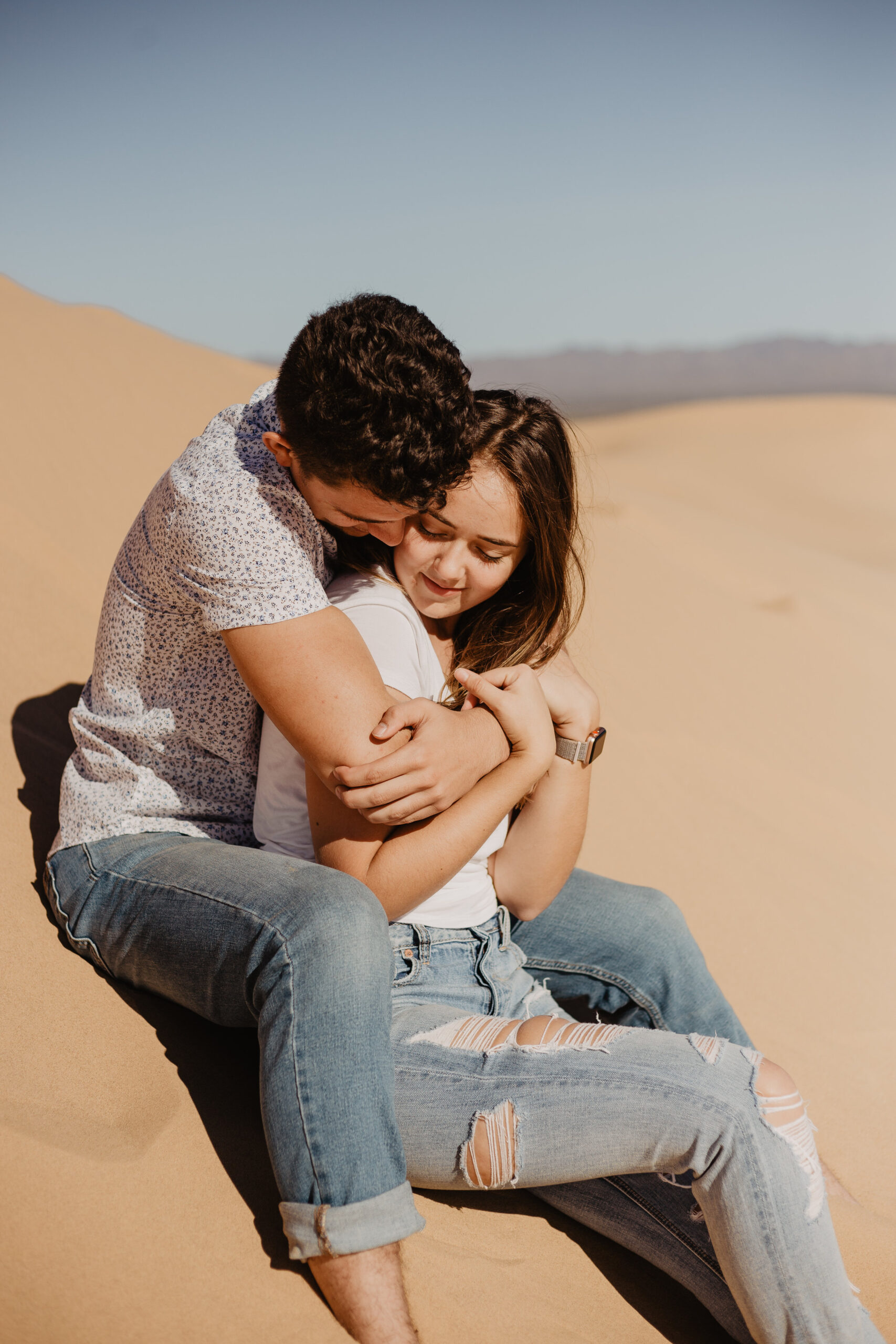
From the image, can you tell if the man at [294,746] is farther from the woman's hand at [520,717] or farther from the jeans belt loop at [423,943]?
the jeans belt loop at [423,943]

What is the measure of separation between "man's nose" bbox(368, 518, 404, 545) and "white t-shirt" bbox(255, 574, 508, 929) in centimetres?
12

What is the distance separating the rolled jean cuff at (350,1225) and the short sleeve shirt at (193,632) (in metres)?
0.95

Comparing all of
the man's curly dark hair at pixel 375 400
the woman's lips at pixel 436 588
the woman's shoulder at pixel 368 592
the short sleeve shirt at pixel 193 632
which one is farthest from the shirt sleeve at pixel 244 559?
the woman's lips at pixel 436 588

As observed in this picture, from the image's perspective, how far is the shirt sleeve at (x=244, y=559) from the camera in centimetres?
207

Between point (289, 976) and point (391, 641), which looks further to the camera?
point (391, 641)

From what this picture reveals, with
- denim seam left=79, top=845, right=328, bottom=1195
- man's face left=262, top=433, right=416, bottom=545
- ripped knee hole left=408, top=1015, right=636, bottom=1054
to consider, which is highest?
man's face left=262, top=433, right=416, bottom=545

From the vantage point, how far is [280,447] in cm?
213

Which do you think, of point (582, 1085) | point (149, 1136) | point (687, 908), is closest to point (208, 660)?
point (149, 1136)

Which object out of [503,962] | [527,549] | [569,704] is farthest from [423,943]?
[527,549]

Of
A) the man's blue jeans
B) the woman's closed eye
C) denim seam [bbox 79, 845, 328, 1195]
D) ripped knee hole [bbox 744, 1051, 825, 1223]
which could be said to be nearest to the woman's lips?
the woman's closed eye

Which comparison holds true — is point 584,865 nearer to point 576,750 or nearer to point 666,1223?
point 576,750

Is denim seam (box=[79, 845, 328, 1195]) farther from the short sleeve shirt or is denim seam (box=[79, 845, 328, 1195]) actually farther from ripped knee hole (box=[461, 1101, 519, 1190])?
ripped knee hole (box=[461, 1101, 519, 1190])

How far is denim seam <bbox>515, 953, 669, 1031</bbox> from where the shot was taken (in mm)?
2758

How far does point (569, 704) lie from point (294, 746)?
0.91 m
